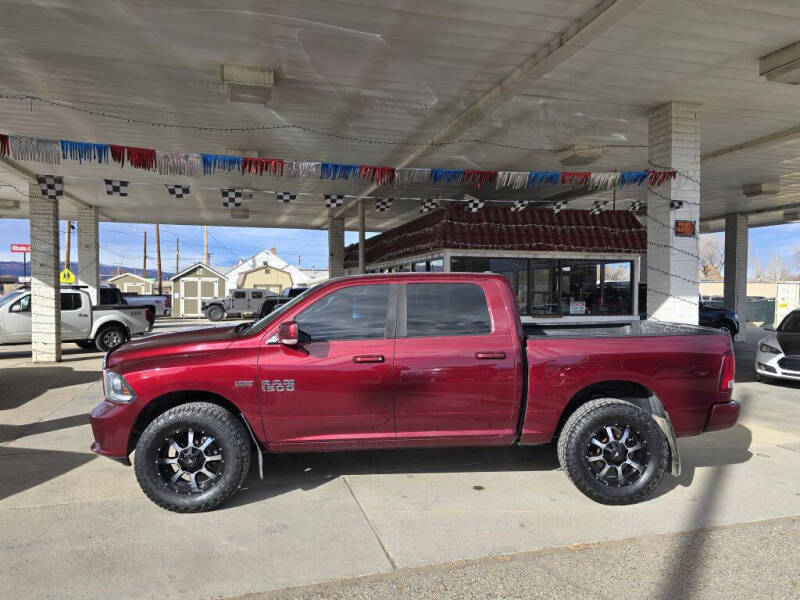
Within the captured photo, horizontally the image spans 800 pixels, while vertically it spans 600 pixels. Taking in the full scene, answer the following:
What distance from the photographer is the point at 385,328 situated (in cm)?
437

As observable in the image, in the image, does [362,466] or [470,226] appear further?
[470,226]

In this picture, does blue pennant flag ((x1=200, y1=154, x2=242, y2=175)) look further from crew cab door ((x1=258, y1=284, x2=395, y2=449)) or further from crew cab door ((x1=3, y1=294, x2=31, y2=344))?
crew cab door ((x1=3, y1=294, x2=31, y2=344))

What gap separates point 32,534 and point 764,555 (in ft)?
16.1

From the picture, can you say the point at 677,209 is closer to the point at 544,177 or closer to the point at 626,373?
the point at 544,177

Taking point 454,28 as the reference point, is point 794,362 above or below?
below

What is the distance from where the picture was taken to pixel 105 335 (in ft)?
48.2

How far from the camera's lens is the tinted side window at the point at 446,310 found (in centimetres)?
441

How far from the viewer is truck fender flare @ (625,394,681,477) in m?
4.34

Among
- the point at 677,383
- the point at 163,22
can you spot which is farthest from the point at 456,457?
the point at 163,22

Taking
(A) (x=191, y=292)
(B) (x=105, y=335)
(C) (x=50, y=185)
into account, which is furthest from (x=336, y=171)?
(A) (x=191, y=292)

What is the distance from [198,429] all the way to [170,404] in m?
0.39

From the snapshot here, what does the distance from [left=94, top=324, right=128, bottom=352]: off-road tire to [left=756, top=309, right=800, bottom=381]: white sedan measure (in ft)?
49.0

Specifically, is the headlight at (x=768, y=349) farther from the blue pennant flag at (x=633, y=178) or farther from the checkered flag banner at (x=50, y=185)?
the checkered flag banner at (x=50, y=185)

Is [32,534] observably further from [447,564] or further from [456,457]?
[456,457]
